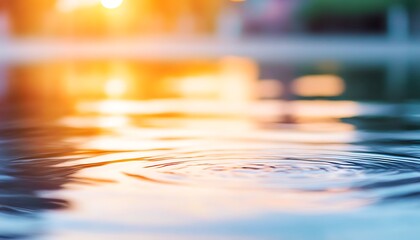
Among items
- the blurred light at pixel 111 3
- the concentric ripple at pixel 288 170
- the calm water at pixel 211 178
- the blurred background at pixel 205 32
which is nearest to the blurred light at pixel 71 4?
the blurred background at pixel 205 32

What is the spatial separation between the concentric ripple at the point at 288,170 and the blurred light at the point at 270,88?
20.0ft

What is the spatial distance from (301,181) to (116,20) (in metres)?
41.5

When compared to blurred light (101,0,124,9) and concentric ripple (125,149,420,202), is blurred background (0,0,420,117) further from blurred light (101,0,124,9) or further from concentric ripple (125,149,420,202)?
concentric ripple (125,149,420,202)

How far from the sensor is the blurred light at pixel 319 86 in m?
12.1

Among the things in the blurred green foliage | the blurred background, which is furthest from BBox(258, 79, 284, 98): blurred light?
the blurred green foliage

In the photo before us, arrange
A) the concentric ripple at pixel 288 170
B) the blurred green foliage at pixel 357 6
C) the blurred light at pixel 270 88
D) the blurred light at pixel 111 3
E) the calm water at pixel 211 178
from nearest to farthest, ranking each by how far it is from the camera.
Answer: the calm water at pixel 211 178 < the concentric ripple at pixel 288 170 < the blurred light at pixel 270 88 < the blurred green foliage at pixel 357 6 < the blurred light at pixel 111 3

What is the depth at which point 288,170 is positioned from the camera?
4738 millimetres

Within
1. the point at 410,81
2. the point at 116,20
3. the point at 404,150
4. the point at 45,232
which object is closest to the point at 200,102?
the point at 410,81

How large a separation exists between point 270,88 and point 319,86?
77 cm

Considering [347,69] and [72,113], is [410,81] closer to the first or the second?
[347,69]

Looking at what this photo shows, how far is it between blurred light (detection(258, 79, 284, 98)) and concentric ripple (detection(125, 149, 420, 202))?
6.10 meters

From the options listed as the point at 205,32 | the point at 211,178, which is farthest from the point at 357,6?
the point at 211,178

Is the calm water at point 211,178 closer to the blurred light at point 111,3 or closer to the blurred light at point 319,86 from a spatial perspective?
the blurred light at point 319,86

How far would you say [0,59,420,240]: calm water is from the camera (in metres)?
3.42
